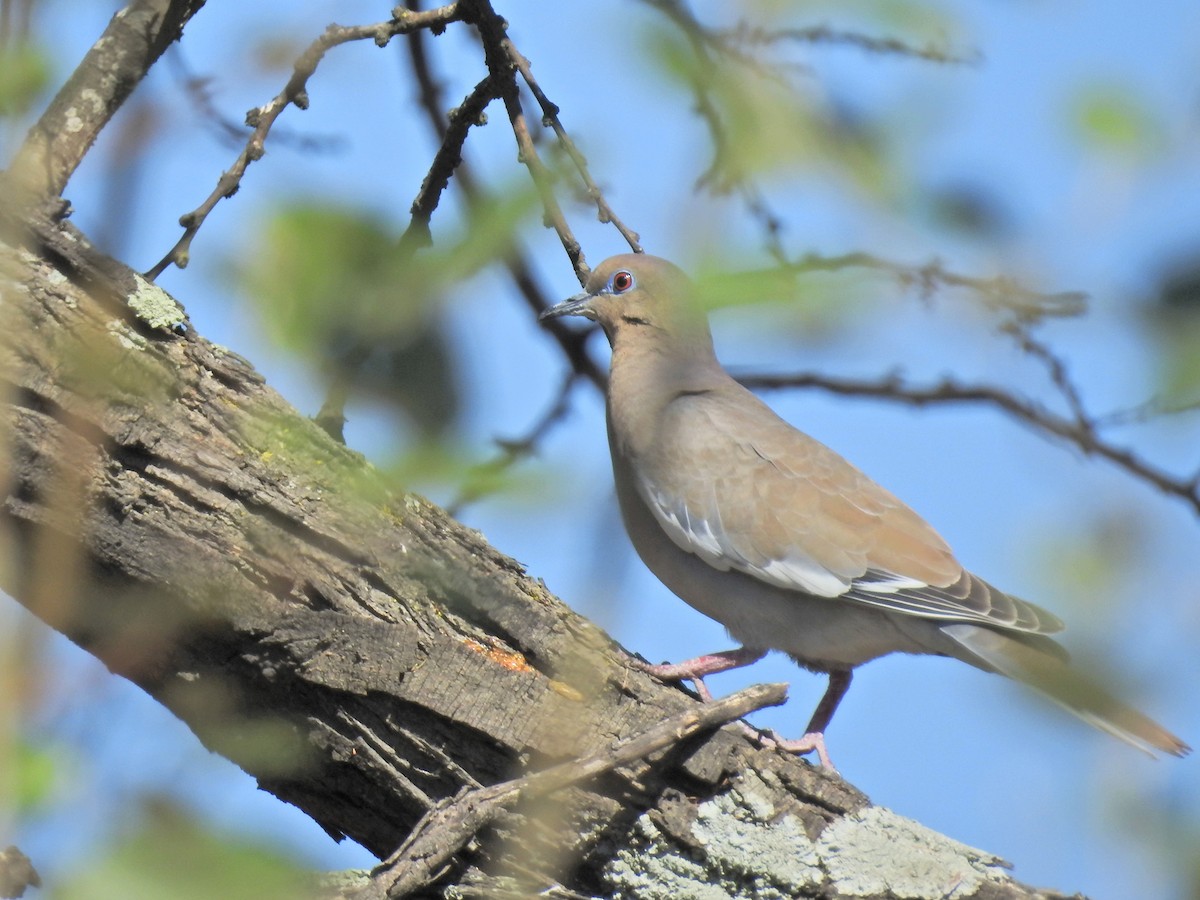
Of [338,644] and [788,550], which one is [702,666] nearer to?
[788,550]

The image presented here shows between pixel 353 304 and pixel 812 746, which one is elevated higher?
pixel 812 746

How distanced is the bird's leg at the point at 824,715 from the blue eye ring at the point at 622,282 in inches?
71.9

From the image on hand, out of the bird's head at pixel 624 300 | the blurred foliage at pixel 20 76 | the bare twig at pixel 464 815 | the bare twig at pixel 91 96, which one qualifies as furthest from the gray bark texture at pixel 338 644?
the bird's head at pixel 624 300

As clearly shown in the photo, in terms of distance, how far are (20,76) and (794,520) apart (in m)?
3.16

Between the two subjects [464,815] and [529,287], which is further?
[529,287]

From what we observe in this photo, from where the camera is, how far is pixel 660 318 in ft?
16.7

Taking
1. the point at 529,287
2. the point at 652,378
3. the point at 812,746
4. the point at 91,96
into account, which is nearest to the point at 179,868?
the point at 91,96

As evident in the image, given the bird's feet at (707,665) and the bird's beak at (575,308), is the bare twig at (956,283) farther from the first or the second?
the bird's beak at (575,308)

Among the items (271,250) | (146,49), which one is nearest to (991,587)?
(146,49)

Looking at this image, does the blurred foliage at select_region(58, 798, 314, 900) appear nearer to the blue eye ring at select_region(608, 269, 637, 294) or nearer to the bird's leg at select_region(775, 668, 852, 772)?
the bird's leg at select_region(775, 668, 852, 772)

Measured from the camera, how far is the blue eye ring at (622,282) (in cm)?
527

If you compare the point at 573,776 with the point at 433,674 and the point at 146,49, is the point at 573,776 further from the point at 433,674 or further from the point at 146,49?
the point at 146,49

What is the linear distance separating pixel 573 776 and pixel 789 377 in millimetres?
2011

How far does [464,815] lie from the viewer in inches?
106
